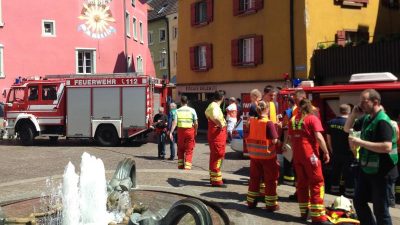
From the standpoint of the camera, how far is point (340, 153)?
28.5 ft

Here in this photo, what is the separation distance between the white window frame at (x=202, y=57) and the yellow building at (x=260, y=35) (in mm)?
56

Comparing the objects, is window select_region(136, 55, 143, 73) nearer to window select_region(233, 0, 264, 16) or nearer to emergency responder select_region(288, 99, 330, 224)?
window select_region(233, 0, 264, 16)

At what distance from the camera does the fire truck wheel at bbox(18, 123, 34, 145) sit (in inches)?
727

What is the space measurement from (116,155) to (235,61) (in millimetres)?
10619

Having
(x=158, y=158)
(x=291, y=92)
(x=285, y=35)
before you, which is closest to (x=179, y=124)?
(x=291, y=92)

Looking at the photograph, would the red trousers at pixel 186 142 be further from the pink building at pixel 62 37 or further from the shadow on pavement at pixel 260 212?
the pink building at pixel 62 37

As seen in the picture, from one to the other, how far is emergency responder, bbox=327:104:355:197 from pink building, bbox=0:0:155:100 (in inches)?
938

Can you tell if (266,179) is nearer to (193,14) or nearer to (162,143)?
(162,143)

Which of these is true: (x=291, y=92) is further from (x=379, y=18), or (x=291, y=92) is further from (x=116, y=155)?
(x=379, y=18)

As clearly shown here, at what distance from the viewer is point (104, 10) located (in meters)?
31.1

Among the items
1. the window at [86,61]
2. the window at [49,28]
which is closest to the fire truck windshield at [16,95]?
the window at [49,28]

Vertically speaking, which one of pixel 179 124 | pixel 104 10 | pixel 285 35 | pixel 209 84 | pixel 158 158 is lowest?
pixel 158 158

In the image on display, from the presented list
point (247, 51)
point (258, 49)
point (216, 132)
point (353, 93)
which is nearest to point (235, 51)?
point (247, 51)

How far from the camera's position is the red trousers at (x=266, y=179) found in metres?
7.17
